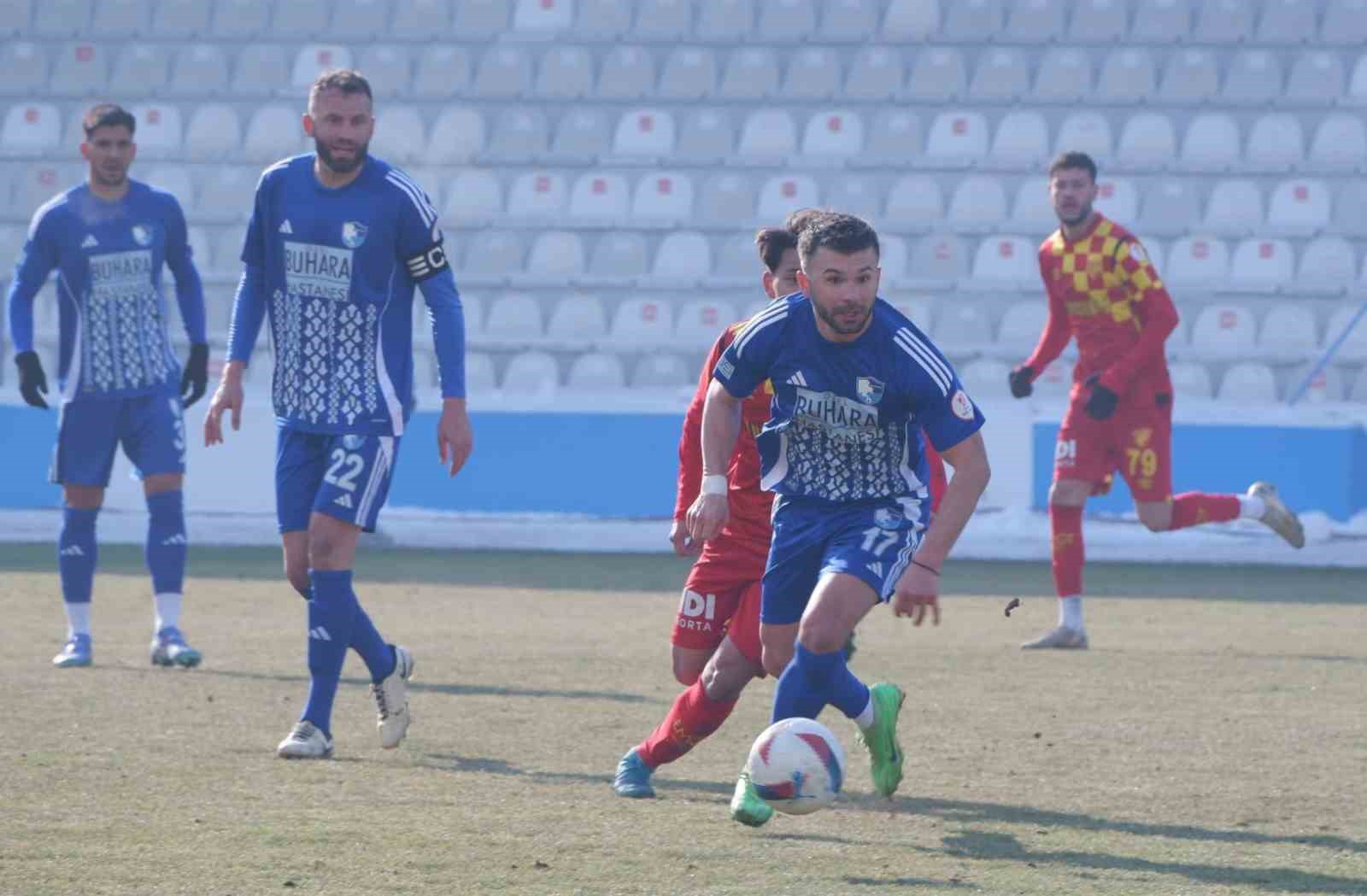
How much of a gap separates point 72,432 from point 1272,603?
6.44m

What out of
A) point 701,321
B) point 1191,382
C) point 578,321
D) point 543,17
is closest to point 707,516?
point 1191,382

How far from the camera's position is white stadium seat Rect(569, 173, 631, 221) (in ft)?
55.5

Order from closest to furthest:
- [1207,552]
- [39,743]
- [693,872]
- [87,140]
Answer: [693,872] → [39,743] → [87,140] → [1207,552]

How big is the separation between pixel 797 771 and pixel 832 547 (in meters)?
0.61

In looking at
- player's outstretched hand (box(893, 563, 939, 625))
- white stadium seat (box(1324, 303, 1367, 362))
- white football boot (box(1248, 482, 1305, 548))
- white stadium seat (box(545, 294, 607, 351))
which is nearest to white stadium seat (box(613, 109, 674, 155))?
white stadium seat (box(545, 294, 607, 351))

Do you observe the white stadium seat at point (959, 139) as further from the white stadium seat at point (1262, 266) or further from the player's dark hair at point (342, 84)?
the player's dark hair at point (342, 84)

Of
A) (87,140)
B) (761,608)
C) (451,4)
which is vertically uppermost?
(451,4)

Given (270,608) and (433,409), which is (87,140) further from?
(433,409)

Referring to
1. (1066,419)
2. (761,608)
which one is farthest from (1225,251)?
(761,608)

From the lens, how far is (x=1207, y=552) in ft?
45.0

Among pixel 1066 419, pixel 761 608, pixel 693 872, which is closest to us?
pixel 693 872

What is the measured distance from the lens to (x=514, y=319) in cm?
1609

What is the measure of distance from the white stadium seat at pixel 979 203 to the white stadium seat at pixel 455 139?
4.09m

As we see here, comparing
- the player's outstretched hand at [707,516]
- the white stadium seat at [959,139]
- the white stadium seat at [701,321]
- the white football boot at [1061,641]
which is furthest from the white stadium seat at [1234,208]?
the player's outstretched hand at [707,516]
